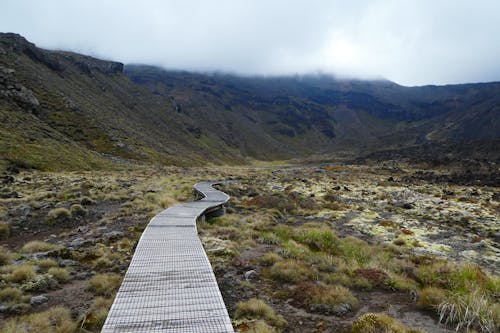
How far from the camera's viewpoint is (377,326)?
6305 mm

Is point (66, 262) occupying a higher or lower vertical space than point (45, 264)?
lower

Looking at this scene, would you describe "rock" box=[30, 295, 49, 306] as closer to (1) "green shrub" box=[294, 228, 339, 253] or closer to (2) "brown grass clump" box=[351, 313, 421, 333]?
(2) "brown grass clump" box=[351, 313, 421, 333]

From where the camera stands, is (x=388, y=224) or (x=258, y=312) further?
(x=388, y=224)

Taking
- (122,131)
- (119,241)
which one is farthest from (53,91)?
(119,241)

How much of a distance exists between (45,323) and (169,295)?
103 inches

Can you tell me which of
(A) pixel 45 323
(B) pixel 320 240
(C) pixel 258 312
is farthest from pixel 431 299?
(A) pixel 45 323

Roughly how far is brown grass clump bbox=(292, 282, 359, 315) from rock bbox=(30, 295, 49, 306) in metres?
6.43

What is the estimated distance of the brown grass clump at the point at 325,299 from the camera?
758 cm

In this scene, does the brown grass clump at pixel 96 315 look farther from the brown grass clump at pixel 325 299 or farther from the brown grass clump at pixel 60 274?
the brown grass clump at pixel 325 299

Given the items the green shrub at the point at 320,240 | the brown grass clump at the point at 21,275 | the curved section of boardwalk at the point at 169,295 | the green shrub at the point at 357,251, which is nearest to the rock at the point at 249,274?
the curved section of boardwalk at the point at 169,295

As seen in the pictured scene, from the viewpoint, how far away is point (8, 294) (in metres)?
7.71

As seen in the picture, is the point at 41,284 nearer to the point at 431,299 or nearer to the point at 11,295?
the point at 11,295

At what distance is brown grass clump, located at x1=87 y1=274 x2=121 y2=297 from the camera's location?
8275mm

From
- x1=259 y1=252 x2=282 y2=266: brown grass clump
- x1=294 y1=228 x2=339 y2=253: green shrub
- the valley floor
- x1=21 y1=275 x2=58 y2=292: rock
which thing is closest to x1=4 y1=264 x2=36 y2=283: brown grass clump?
the valley floor
